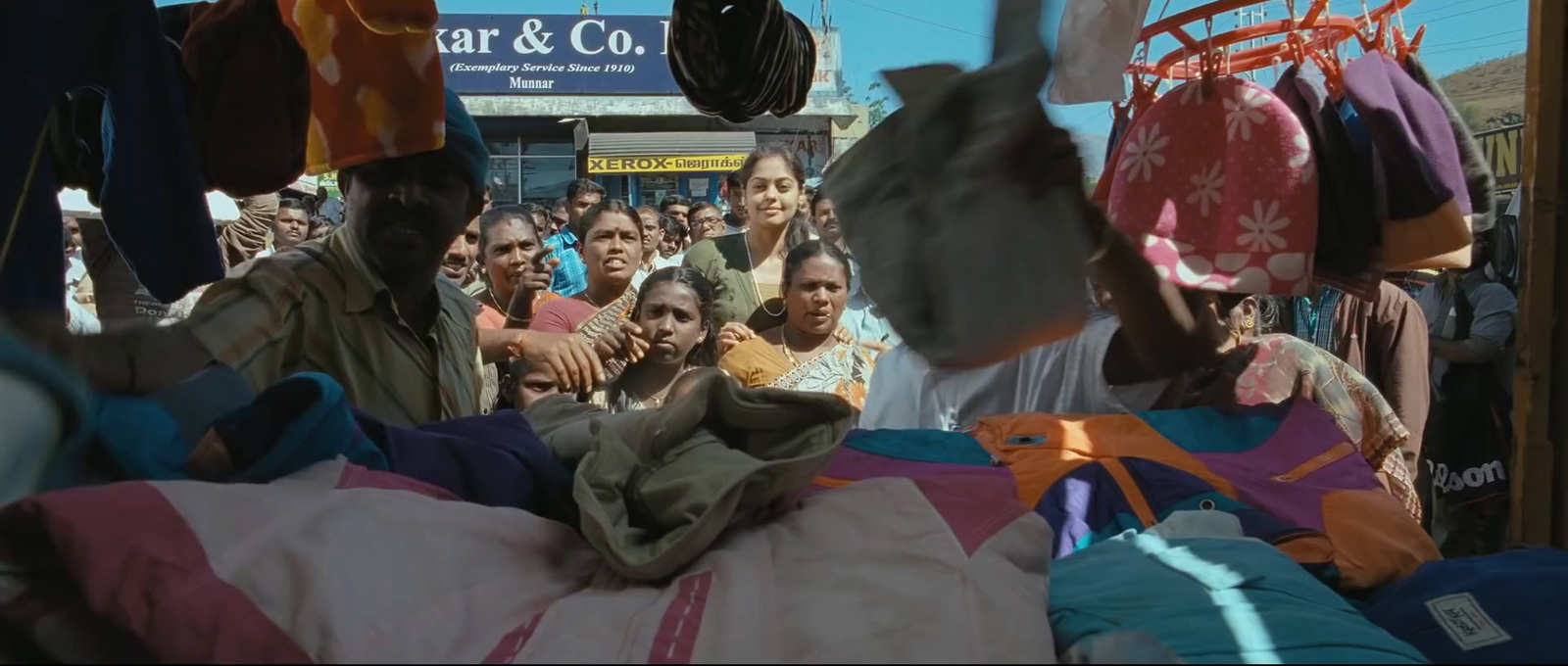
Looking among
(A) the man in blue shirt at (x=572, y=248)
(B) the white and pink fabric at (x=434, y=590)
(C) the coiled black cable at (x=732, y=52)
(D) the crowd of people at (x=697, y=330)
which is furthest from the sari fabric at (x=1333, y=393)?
(A) the man in blue shirt at (x=572, y=248)

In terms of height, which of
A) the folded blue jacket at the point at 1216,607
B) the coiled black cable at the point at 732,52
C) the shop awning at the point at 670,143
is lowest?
the folded blue jacket at the point at 1216,607

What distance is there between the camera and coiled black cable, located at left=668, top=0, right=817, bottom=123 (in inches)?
67.3

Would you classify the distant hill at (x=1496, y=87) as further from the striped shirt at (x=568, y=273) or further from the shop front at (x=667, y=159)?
the shop front at (x=667, y=159)

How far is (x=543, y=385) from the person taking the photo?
290cm

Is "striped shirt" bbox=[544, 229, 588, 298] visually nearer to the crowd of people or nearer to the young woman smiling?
the crowd of people

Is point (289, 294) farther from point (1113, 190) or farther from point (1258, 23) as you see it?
point (1258, 23)

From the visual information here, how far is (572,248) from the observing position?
630 cm

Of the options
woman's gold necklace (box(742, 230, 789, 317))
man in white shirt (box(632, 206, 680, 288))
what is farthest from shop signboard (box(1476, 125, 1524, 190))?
man in white shirt (box(632, 206, 680, 288))

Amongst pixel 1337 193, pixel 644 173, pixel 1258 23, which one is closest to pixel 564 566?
pixel 1337 193

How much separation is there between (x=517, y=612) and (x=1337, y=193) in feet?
5.21

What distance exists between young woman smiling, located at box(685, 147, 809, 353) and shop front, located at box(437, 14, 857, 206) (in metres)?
13.1

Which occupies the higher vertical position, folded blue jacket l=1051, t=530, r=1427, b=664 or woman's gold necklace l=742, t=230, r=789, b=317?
woman's gold necklace l=742, t=230, r=789, b=317

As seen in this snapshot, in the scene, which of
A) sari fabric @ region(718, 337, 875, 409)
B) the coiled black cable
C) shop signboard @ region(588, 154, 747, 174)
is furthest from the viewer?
shop signboard @ region(588, 154, 747, 174)

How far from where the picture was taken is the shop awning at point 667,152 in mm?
17016
